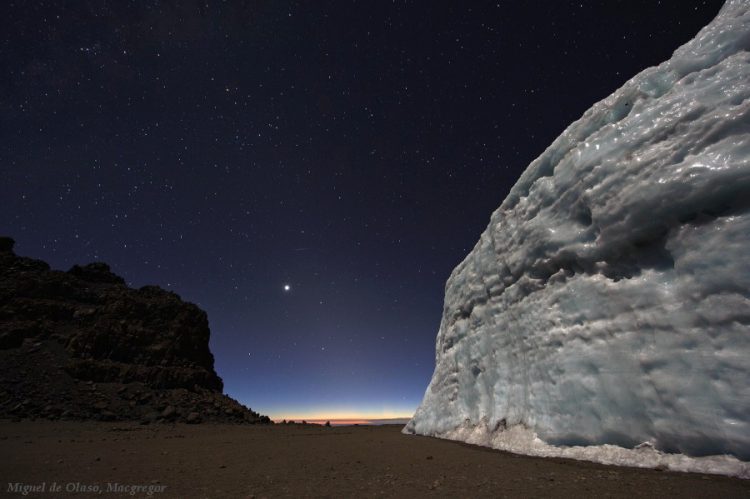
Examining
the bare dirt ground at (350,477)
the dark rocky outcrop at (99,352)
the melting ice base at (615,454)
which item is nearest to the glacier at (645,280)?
the melting ice base at (615,454)

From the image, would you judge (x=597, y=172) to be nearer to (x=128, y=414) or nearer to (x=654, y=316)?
(x=654, y=316)

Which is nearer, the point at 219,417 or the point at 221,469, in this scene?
the point at 221,469

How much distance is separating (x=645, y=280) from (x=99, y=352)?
39099 mm

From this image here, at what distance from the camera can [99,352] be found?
31062mm

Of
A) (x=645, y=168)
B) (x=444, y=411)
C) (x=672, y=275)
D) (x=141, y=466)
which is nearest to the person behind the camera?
(x=672, y=275)

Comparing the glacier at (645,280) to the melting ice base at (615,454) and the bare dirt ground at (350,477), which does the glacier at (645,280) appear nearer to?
the melting ice base at (615,454)

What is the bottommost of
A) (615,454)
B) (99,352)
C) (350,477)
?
(350,477)

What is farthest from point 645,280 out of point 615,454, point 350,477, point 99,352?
point 99,352

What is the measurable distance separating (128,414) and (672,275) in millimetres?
31153

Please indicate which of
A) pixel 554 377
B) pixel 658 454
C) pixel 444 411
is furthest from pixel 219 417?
pixel 658 454

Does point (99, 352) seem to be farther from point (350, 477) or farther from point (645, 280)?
point (645, 280)

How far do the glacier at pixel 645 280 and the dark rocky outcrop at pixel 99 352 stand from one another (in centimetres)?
2596

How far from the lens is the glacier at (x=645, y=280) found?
16.3ft

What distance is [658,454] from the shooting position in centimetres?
518
